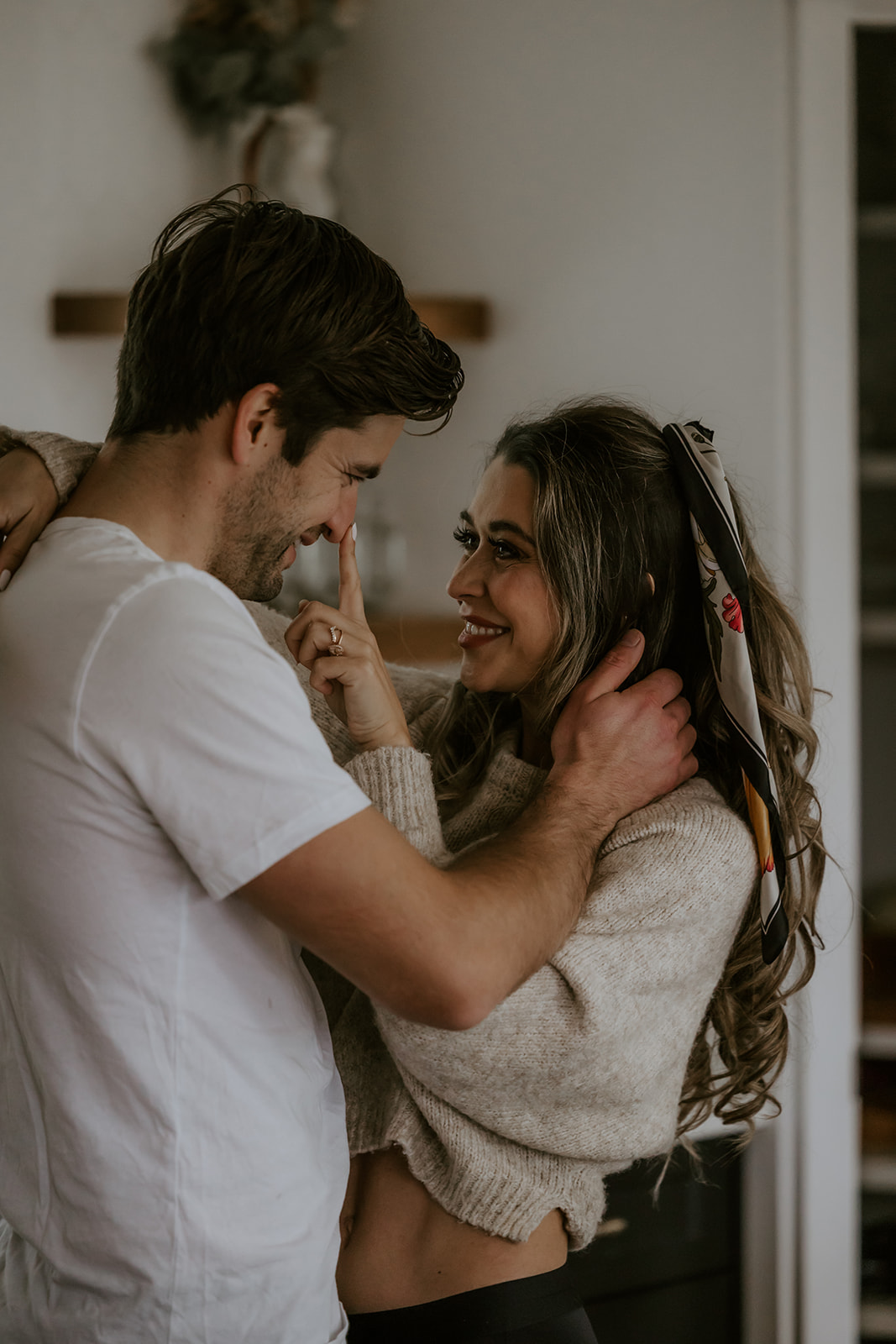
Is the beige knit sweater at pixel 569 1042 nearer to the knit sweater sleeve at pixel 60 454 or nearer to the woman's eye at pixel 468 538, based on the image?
the knit sweater sleeve at pixel 60 454

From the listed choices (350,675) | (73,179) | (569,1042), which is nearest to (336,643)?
(350,675)

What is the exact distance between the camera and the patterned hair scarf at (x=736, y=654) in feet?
3.98

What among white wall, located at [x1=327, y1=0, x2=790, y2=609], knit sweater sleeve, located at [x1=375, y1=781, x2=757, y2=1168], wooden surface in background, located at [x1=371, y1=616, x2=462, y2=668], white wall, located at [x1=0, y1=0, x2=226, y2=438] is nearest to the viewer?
knit sweater sleeve, located at [x1=375, y1=781, x2=757, y2=1168]

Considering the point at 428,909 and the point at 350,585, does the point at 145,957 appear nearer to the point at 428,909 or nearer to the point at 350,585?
the point at 428,909

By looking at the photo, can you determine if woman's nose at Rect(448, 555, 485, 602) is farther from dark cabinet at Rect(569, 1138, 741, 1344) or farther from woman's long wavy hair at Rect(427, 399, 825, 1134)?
dark cabinet at Rect(569, 1138, 741, 1344)

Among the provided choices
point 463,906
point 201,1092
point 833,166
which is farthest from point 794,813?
point 833,166

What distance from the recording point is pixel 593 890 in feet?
3.81

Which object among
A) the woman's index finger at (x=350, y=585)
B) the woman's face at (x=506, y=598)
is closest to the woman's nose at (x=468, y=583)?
the woman's face at (x=506, y=598)

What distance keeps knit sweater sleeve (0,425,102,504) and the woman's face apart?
475mm

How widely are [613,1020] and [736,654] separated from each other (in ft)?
1.33

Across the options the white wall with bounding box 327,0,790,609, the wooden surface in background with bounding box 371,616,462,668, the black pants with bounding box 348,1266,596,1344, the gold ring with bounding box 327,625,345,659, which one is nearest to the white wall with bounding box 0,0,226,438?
Result: the white wall with bounding box 327,0,790,609

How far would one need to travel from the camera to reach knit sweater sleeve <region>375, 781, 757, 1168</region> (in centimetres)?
109

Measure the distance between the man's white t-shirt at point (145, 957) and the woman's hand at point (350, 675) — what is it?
31 centimetres

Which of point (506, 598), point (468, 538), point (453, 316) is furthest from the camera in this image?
point (453, 316)
